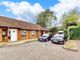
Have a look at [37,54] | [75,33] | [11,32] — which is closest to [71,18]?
[75,33]

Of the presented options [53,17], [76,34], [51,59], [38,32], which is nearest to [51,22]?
[53,17]

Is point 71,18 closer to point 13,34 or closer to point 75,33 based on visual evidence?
point 75,33

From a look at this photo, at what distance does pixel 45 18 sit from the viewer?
195 feet

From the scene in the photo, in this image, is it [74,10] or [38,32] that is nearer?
[38,32]

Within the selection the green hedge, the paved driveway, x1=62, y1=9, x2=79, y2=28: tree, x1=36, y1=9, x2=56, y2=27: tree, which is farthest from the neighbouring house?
x1=36, y1=9, x2=56, y2=27: tree

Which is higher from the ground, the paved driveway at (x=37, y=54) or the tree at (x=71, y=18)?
the tree at (x=71, y=18)

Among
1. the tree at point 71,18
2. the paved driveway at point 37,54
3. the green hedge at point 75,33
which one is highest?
the tree at point 71,18

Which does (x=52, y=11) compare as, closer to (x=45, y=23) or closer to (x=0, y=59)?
(x=45, y=23)

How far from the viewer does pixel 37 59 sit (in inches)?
Result: 404

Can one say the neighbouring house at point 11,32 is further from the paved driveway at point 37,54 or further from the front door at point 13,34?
the paved driveway at point 37,54

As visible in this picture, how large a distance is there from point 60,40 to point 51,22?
124ft

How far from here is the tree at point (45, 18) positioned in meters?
58.8

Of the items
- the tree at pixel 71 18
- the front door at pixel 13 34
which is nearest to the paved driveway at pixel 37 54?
the front door at pixel 13 34

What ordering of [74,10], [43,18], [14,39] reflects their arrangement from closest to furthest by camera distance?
[14,39] < [74,10] < [43,18]
